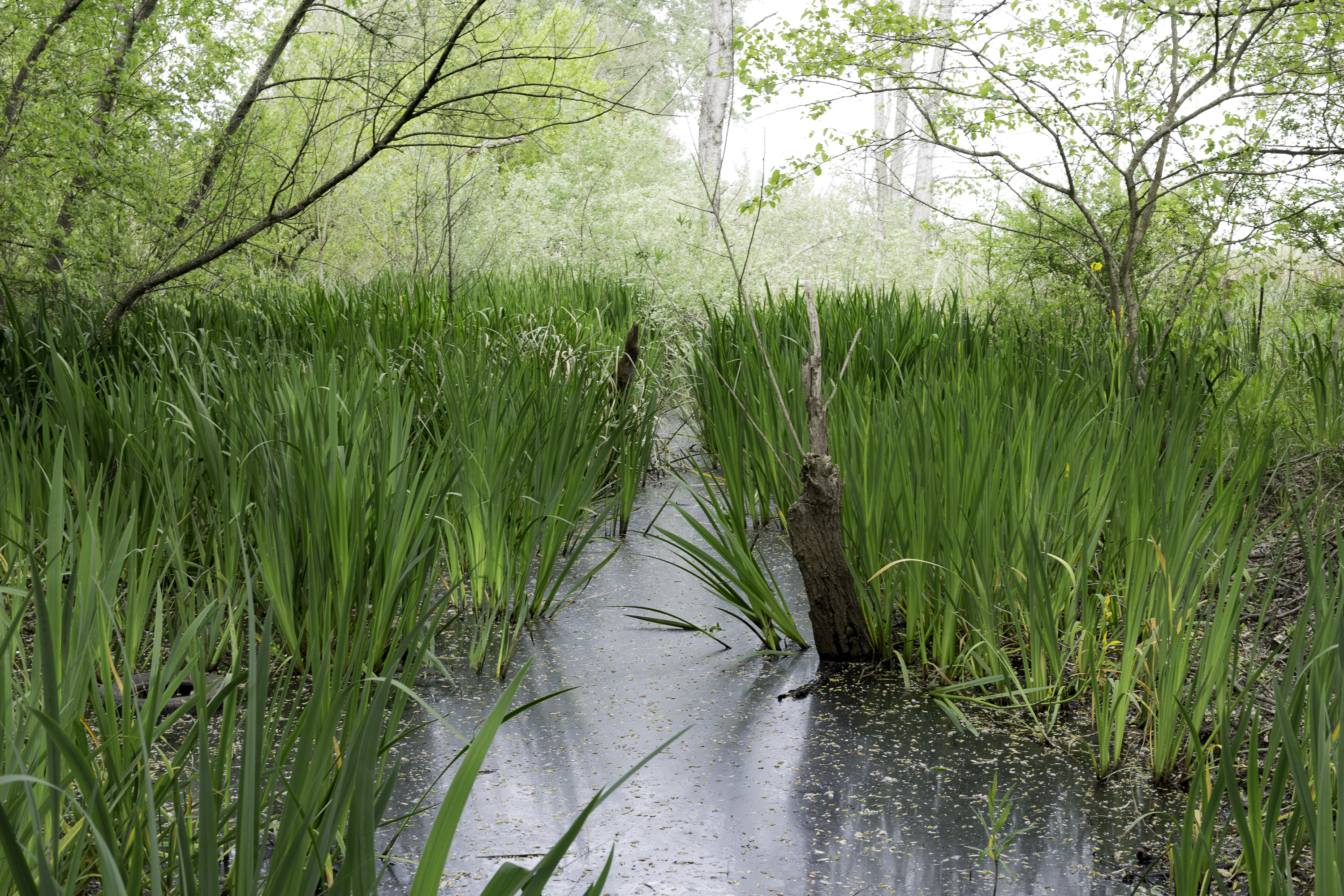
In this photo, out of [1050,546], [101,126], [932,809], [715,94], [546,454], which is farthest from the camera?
[715,94]

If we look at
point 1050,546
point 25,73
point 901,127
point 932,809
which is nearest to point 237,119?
point 25,73

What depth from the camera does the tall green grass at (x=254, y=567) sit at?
81 centimetres

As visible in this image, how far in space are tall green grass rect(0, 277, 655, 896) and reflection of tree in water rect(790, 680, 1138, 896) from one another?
65cm

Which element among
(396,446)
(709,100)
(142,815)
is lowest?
(142,815)

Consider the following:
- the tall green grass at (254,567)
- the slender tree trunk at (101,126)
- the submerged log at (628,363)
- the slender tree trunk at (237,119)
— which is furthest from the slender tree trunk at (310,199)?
the submerged log at (628,363)

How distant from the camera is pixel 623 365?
3.91 m

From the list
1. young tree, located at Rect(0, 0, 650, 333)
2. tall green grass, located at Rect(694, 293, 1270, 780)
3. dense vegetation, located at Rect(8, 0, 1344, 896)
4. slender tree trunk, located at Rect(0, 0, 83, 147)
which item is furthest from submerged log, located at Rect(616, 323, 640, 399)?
slender tree trunk, located at Rect(0, 0, 83, 147)

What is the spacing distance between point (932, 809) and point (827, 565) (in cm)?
63

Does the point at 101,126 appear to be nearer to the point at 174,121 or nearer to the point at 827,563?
the point at 174,121

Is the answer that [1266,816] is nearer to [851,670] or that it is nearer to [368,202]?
[851,670]

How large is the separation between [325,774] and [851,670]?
1.33 metres

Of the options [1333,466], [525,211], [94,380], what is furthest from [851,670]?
[525,211]

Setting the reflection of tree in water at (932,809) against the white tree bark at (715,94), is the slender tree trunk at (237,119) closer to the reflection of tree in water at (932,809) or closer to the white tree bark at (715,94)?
the reflection of tree in water at (932,809)

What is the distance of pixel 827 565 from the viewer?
6.64 ft
